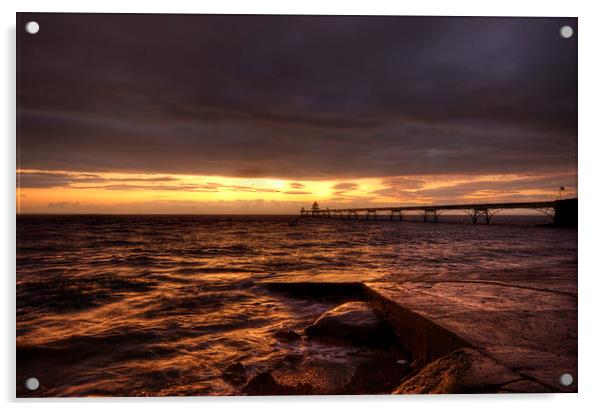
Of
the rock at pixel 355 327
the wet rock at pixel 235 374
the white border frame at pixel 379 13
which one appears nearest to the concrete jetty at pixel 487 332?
the rock at pixel 355 327

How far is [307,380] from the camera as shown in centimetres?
313

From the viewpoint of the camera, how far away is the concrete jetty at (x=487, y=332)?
2.39m

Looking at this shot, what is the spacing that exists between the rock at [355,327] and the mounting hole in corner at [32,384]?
2.46 metres

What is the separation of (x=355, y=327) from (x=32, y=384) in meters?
2.86

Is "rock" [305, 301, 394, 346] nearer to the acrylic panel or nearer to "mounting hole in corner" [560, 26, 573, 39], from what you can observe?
the acrylic panel

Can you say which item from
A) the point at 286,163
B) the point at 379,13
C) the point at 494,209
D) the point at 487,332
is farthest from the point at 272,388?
the point at 494,209

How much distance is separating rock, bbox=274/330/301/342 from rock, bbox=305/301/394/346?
13cm

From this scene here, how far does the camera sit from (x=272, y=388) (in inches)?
121

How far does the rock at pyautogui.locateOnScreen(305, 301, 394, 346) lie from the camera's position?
361 centimetres

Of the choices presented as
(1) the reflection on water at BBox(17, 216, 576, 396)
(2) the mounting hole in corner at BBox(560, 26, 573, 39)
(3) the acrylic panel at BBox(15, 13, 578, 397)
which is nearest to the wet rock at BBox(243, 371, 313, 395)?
(3) the acrylic panel at BBox(15, 13, 578, 397)

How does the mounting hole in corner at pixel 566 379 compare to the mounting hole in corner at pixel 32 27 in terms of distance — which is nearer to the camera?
the mounting hole in corner at pixel 566 379

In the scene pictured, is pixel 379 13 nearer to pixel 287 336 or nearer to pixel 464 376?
pixel 464 376

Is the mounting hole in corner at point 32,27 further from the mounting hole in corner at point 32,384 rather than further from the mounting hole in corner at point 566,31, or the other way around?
the mounting hole in corner at point 566,31
